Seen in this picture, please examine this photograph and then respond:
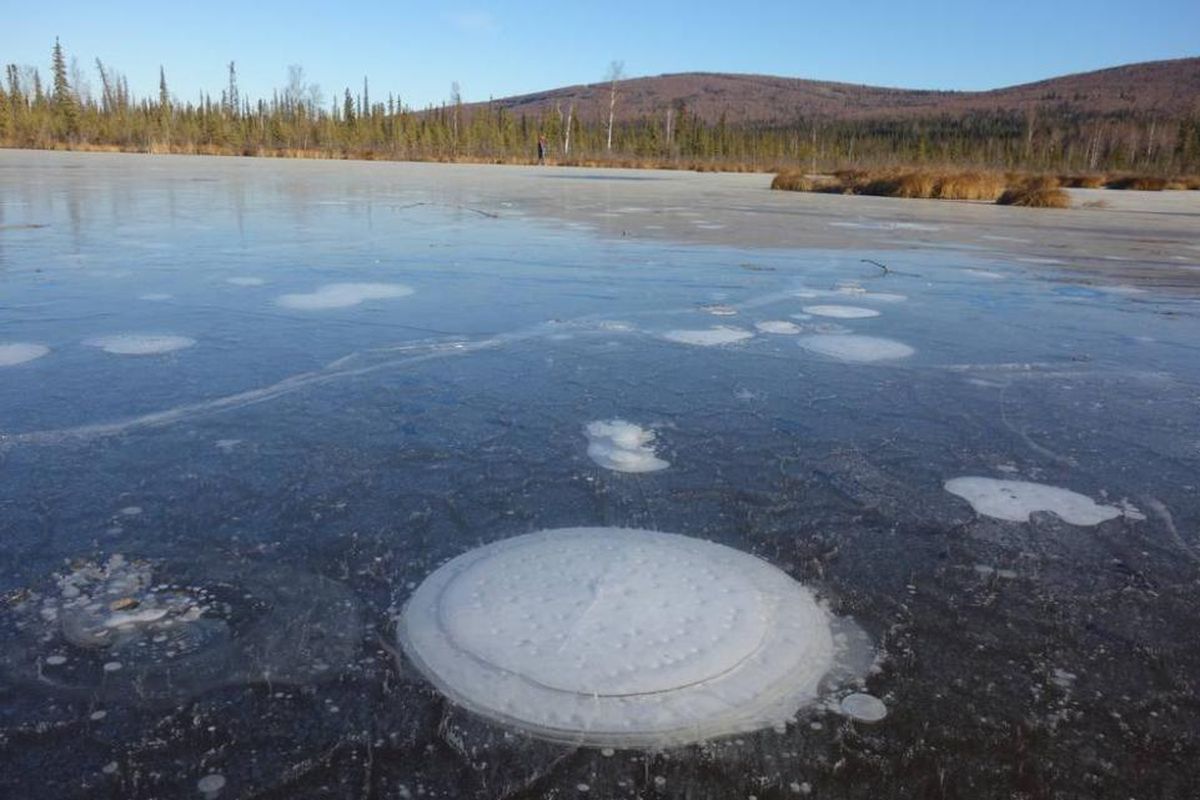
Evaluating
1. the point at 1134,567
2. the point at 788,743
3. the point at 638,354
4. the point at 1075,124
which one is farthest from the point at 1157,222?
the point at 1075,124

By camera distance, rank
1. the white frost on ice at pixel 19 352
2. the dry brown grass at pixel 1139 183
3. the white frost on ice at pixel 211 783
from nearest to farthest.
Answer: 1. the white frost on ice at pixel 211 783
2. the white frost on ice at pixel 19 352
3. the dry brown grass at pixel 1139 183

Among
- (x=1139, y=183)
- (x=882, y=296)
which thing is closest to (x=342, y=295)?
(x=882, y=296)

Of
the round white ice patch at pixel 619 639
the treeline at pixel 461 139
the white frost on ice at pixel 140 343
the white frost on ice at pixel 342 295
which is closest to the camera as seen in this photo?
the round white ice patch at pixel 619 639

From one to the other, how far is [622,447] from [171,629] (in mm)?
1391

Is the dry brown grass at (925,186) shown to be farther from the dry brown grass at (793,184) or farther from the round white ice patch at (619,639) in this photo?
the round white ice patch at (619,639)

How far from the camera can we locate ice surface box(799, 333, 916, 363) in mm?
3844

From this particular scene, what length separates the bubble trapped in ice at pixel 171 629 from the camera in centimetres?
142

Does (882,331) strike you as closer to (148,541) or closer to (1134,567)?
(1134,567)

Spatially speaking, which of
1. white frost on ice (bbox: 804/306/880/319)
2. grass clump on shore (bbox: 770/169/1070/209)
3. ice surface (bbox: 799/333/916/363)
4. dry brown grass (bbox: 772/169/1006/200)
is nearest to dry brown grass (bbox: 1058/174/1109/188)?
grass clump on shore (bbox: 770/169/1070/209)

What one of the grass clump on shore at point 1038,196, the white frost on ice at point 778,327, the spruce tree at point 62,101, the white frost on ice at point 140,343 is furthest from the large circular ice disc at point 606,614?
the spruce tree at point 62,101

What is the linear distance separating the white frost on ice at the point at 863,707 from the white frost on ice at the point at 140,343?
314 centimetres

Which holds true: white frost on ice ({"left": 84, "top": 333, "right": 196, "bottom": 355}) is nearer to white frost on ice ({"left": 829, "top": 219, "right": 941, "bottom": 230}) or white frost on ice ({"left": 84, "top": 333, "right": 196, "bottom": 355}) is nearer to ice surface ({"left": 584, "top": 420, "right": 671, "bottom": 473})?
ice surface ({"left": 584, "top": 420, "right": 671, "bottom": 473})

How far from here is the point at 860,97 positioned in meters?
150

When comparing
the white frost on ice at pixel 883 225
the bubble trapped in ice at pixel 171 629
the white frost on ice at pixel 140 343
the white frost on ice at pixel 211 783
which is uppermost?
the white frost on ice at pixel 883 225
